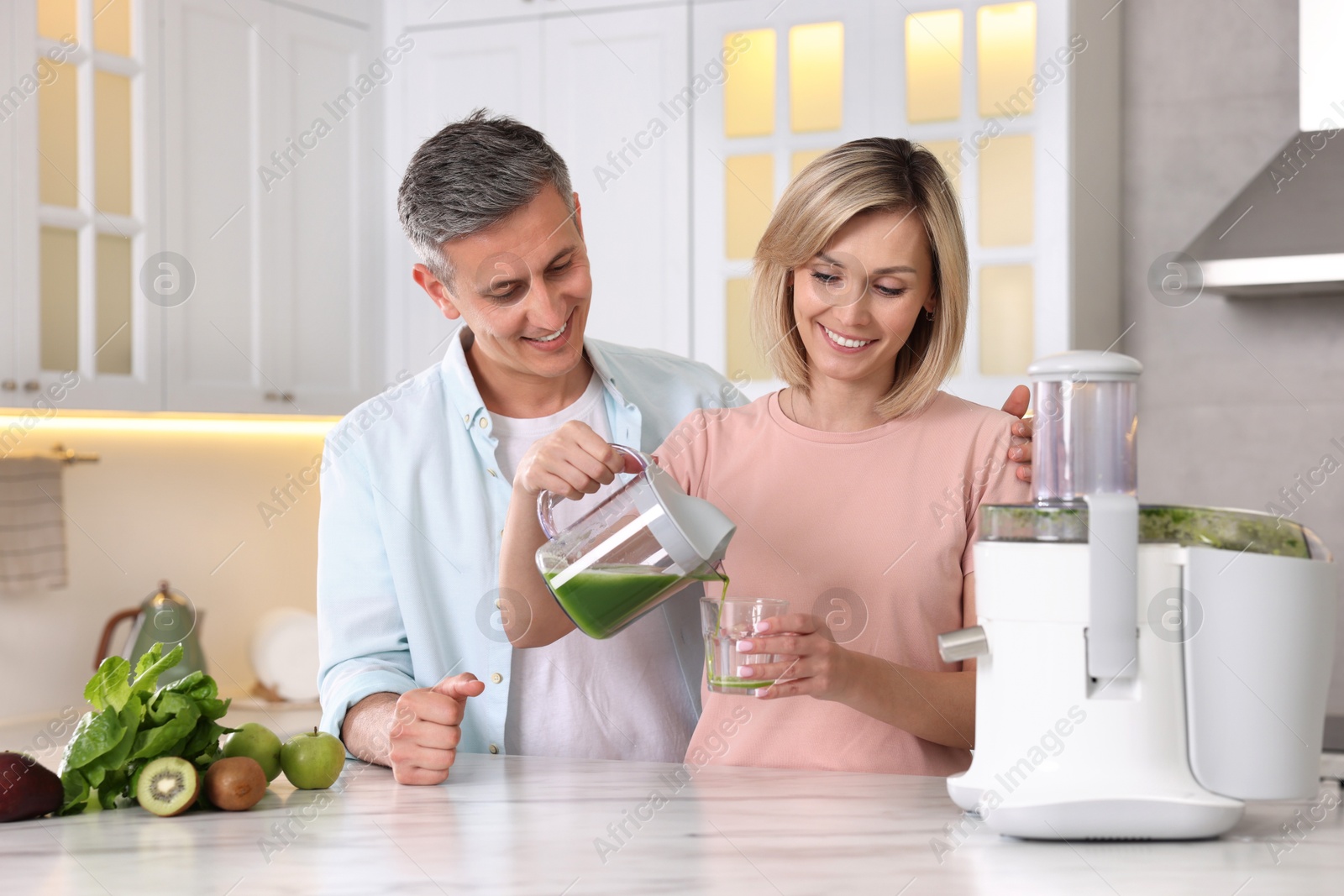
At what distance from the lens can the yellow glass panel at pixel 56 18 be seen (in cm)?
241

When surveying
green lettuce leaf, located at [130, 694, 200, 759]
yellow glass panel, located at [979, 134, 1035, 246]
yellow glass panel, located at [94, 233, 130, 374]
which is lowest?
green lettuce leaf, located at [130, 694, 200, 759]

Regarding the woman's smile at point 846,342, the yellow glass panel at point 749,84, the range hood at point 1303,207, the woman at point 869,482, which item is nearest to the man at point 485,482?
the woman at point 869,482

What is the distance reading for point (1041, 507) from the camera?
965mm

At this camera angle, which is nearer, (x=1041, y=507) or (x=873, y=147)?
(x=1041, y=507)

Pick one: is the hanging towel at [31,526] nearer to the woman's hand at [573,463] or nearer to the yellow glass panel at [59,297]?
the yellow glass panel at [59,297]

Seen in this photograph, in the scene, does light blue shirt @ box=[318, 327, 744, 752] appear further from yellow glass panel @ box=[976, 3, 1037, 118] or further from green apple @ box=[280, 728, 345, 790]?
yellow glass panel @ box=[976, 3, 1037, 118]

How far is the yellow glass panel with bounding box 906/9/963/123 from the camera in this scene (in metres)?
2.53

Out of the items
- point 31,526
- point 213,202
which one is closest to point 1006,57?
point 213,202

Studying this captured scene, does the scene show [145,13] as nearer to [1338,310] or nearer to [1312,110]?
[1312,110]

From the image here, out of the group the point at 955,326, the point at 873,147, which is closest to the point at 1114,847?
the point at 955,326

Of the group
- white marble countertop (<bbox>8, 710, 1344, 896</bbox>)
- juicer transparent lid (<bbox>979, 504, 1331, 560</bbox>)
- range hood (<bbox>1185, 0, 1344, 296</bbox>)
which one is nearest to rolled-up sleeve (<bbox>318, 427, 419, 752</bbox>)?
white marble countertop (<bbox>8, 710, 1344, 896</bbox>)

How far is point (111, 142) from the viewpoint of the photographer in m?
2.52

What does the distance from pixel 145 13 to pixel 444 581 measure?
157 cm

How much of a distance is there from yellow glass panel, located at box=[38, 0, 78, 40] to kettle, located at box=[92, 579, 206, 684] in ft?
3.74
